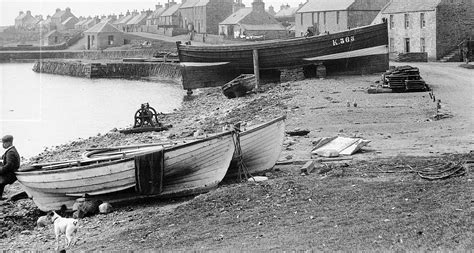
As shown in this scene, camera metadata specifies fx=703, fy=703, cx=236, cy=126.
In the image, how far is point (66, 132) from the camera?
111 ft

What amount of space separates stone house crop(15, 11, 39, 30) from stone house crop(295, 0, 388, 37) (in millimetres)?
120543

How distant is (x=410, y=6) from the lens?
1966 inches

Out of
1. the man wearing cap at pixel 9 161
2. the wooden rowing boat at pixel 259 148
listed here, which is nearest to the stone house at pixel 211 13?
the wooden rowing boat at pixel 259 148

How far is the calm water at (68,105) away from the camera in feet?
109

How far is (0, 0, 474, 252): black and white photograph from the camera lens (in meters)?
10.4

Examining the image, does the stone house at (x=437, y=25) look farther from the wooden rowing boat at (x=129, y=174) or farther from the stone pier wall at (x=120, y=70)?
the wooden rowing boat at (x=129, y=174)

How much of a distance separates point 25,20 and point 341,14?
140m

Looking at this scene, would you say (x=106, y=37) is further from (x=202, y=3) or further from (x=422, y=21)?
(x=422, y=21)

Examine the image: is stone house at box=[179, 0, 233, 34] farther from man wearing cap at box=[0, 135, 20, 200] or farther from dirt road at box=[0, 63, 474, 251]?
man wearing cap at box=[0, 135, 20, 200]

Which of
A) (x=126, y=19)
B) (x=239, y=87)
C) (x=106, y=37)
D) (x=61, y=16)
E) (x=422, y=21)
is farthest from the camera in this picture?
(x=61, y=16)

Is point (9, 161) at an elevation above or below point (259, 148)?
below

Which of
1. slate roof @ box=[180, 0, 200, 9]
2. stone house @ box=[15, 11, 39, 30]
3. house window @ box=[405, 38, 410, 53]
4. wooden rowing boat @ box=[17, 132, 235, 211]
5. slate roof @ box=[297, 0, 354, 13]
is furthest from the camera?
stone house @ box=[15, 11, 39, 30]

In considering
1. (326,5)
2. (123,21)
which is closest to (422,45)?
(326,5)

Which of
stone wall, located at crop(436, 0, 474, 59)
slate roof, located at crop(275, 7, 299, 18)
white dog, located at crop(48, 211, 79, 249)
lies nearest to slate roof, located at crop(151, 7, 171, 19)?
slate roof, located at crop(275, 7, 299, 18)
